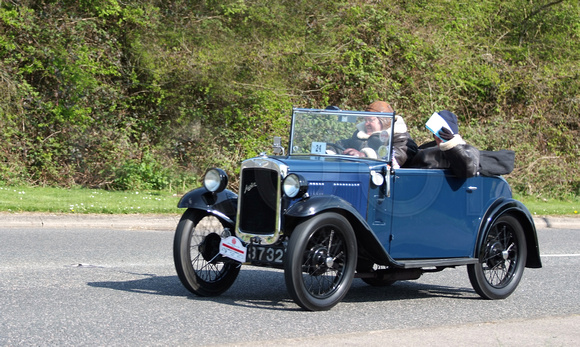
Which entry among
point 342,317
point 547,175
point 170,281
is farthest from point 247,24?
point 342,317

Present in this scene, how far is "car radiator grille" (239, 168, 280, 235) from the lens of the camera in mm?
→ 6453

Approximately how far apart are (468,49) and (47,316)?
62.0 feet

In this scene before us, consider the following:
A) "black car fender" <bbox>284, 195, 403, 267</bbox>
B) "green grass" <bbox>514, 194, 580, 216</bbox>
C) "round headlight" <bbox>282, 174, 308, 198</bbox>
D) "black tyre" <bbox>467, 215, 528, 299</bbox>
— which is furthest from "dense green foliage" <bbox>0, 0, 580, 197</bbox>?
"round headlight" <bbox>282, 174, 308, 198</bbox>

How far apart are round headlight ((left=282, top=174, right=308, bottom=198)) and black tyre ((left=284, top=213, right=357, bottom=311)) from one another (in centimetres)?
Result: 26

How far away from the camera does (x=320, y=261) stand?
20.4 feet

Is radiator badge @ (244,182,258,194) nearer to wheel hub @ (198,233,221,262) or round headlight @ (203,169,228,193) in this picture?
round headlight @ (203,169,228,193)

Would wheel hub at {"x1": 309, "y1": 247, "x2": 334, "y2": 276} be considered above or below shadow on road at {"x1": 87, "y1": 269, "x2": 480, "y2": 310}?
above

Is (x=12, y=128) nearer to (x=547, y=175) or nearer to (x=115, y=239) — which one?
(x=115, y=239)

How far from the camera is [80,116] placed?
18109 mm

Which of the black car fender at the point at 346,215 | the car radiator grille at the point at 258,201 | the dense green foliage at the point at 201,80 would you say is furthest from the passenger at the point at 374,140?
the dense green foliage at the point at 201,80

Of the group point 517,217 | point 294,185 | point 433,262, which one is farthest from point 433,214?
point 294,185

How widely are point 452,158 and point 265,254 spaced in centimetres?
204

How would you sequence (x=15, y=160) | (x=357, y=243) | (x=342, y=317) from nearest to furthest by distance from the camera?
1. (x=342, y=317)
2. (x=357, y=243)
3. (x=15, y=160)

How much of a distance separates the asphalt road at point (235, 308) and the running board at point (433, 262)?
0.37 meters
